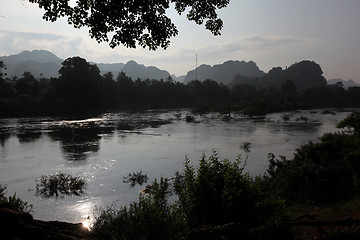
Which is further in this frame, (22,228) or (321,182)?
(321,182)

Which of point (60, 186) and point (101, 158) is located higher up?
point (101, 158)

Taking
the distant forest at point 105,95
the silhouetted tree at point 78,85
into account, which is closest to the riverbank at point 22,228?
the distant forest at point 105,95

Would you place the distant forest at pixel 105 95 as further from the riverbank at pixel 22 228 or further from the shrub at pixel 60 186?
the riverbank at pixel 22 228

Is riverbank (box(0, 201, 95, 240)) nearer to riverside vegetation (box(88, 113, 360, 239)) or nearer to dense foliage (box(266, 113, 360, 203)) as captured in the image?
riverside vegetation (box(88, 113, 360, 239))

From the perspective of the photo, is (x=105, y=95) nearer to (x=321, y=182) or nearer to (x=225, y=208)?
(x=321, y=182)

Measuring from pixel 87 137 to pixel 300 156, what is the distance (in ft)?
94.4

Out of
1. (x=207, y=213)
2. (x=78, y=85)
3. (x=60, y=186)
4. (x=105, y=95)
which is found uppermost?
(x=78, y=85)

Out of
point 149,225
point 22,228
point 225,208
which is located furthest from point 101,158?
point 149,225

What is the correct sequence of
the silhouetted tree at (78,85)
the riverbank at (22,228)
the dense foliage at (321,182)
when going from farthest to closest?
the silhouetted tree at (78,85) → the dense foliage at (321,182) → the riverbank at (22,228)

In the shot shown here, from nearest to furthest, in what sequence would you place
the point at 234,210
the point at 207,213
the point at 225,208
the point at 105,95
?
the point at 234,210 → the point at 225,208 → the point at 207,213 → the point at 105,95

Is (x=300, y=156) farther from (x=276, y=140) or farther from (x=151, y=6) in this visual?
(x=276, y=140)

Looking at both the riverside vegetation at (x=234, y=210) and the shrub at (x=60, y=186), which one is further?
the shrub at (x=60, y=186)

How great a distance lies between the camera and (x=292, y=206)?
11.1 m

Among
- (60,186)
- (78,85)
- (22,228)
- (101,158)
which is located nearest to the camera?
(22,228)
